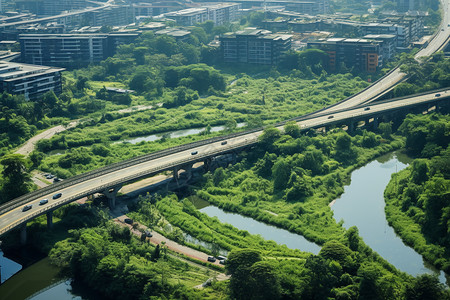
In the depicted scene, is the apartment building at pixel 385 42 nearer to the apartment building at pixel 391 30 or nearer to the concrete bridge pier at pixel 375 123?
the apartment building at pixel 391 30

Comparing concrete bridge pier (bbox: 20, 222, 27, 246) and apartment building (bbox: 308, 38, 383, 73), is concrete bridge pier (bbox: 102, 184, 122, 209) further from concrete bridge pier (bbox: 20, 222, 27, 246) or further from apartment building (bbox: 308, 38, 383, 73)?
apartment building (bbox: 308, 38, 383, 73)

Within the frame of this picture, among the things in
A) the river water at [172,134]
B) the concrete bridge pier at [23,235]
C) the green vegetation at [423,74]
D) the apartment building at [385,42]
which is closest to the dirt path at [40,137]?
the river water at [172,134]

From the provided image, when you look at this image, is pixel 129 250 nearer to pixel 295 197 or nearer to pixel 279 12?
pixel 295 197

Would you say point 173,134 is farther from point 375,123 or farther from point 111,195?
point 111,195

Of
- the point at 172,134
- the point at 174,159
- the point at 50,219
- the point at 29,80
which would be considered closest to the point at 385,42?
the point at 172,134

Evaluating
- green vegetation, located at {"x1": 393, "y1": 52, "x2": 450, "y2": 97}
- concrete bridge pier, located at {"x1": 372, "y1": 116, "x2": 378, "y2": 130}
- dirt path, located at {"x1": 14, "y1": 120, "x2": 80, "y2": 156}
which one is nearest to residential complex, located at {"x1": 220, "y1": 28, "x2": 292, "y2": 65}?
green vegetation, located at {"x1": 393, "y1": 52, "x2": 450, "y2": 97}

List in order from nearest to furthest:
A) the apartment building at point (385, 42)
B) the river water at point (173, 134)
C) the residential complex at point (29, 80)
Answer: the river water at point (173, 134) < the residential complex at point (29, 80) < the apartment building at point (385, 42)

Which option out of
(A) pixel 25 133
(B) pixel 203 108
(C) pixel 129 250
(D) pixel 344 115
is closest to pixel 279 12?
(B) pixel 203 108

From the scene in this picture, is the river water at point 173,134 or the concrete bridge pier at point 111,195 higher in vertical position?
the concrete bridge pier at point 111,195
